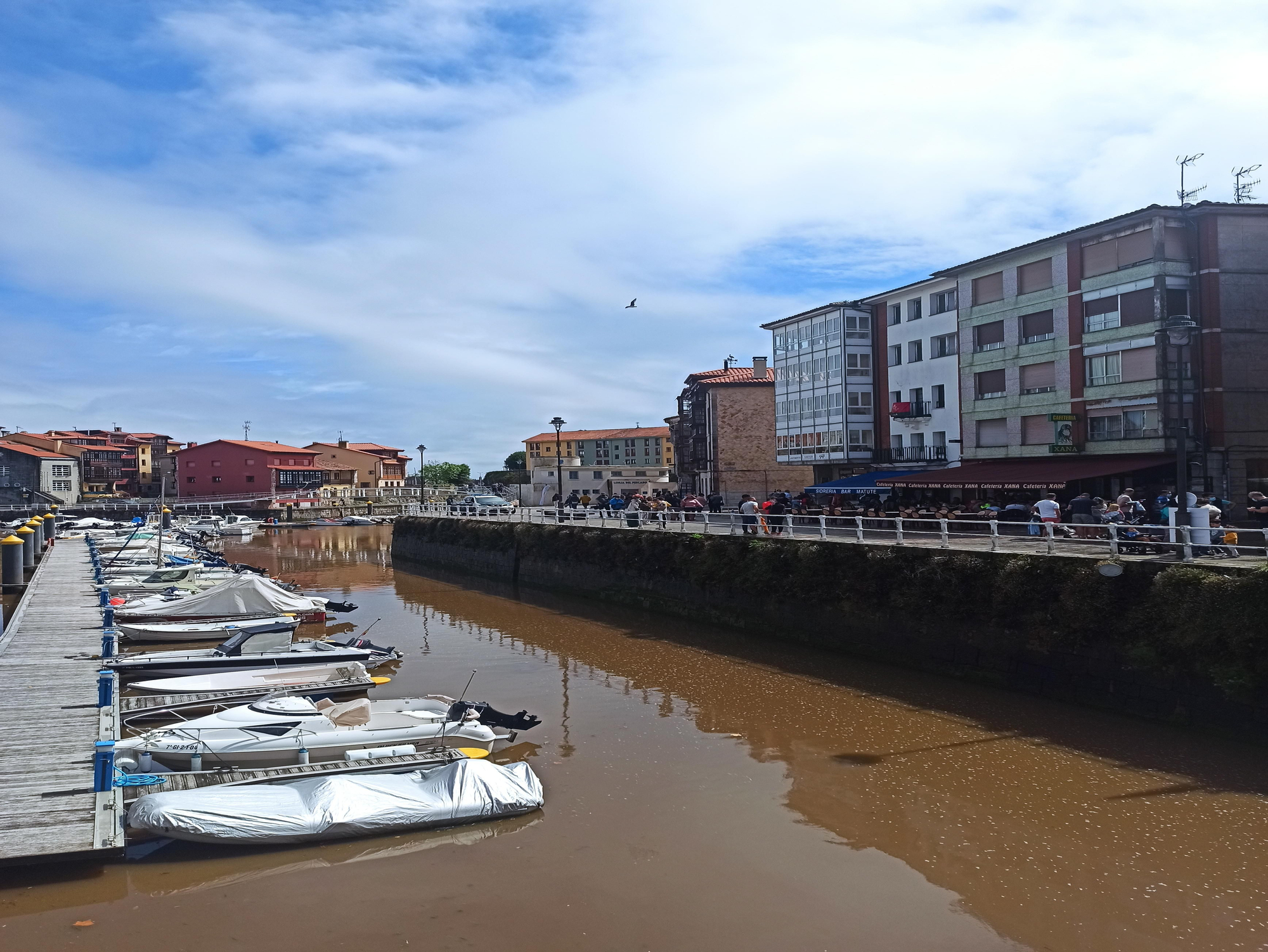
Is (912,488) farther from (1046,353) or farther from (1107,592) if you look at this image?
(1107,592)

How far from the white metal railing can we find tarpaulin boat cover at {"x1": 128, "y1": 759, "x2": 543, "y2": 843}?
11.8m

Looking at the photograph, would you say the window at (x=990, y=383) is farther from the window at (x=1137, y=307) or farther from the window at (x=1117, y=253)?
the window at (x=1137, y=307)

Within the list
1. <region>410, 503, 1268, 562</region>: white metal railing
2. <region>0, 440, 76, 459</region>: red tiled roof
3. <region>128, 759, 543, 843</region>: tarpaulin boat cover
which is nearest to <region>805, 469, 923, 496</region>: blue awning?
<region>410, 503, 1268, 562</region>: white metal railing

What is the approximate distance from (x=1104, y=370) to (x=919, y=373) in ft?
36.2

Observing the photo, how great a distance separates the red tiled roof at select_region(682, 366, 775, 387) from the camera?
212ft

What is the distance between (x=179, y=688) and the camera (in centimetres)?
1802

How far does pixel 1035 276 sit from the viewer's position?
3588 centimetres

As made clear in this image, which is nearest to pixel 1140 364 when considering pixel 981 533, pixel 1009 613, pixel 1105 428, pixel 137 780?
pixel 1105 428

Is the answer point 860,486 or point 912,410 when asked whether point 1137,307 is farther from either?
point 912,410

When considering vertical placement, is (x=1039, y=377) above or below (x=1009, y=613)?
above

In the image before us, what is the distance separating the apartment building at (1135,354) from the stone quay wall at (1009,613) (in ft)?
36.4

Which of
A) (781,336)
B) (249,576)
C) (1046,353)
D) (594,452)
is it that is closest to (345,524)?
(594,452)

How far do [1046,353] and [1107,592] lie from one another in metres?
20.9

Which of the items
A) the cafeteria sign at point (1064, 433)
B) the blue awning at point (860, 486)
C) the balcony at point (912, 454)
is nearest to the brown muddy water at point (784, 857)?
the cafeteria sign at point (1064, 433)
